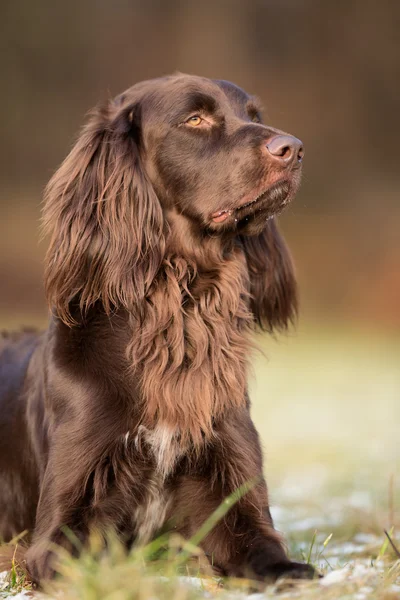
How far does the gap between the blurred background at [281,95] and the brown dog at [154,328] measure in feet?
35.2

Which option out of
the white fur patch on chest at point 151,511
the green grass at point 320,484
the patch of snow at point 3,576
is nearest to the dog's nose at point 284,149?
the green grass at point 320,484

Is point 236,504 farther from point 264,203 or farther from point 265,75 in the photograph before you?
point 265,75

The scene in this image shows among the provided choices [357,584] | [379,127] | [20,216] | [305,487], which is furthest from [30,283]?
[357,584]

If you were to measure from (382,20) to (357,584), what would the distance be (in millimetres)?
14669

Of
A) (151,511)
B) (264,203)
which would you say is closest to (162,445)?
(151,511)

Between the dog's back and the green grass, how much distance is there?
54cm

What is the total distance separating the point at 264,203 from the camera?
2.96 meters

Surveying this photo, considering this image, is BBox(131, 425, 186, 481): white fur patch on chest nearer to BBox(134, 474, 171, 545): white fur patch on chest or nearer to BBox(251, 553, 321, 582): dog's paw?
BBox(134, 474, 171, 545): white fur patch on chest

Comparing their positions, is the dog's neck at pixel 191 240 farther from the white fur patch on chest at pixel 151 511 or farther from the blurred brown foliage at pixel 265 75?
the blurred brown foliage at pixel 265 75

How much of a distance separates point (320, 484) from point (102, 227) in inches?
99.3

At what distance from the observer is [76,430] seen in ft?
9.16

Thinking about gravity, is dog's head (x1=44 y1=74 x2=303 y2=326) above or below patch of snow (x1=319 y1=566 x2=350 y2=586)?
above

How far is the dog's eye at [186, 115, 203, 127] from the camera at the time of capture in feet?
10.1

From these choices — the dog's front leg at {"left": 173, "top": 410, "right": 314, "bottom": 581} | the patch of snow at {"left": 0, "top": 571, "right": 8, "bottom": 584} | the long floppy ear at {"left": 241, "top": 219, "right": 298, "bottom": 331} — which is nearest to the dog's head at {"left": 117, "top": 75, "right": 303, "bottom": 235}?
the long floppy ear at {"left": 241, "top": 219, "right": 298, "bottom": 331}
